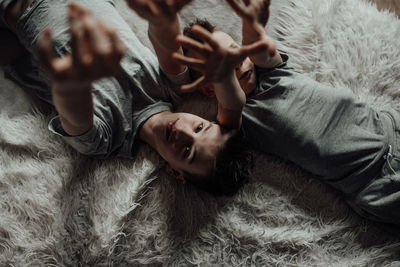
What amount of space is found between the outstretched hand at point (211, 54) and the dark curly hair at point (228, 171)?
247mm

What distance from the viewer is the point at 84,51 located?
46cm

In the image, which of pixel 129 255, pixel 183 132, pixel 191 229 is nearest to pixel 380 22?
pixel 183 132

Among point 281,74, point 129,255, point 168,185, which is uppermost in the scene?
point 281,74

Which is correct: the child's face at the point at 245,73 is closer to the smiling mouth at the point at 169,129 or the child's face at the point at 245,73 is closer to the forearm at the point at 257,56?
the forearm at the point at 257,56

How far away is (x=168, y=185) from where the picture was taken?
0.88 meters

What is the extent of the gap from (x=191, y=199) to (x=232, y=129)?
0.23 metres

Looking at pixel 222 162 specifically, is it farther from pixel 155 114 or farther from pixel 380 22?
pixel 380 22

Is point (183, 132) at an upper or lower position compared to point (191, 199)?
upper

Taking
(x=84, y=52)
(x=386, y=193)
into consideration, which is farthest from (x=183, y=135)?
(x=386, y=193)

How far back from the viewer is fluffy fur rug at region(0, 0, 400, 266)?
0.83 meters

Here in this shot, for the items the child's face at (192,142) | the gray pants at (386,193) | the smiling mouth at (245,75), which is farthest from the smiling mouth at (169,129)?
the gray pants at (386,193)

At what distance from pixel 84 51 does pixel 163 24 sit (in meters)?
0.27

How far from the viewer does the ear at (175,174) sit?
33.2 inches

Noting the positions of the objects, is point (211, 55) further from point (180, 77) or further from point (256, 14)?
point (180, 77)
